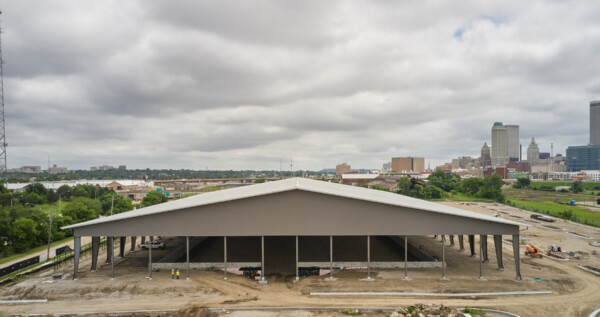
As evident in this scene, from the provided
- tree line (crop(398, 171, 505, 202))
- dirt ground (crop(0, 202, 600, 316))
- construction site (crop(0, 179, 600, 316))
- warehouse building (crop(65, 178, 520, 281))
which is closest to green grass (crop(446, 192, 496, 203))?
tree line (crop(398, 171, 505, 202))

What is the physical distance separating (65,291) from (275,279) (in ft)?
46.4

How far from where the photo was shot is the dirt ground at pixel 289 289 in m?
20.2

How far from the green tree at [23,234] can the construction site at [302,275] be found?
1188 cm

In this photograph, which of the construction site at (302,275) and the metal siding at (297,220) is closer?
the construction site at (302,275)

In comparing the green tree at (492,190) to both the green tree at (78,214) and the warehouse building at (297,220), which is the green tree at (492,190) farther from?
the green tree at (78,214)

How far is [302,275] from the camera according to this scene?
2600 centimetres

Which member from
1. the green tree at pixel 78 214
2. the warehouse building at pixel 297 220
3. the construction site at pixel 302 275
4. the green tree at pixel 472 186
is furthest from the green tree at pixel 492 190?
the green tree at pixel 78 214

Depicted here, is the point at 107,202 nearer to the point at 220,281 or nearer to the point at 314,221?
the point at 220,281

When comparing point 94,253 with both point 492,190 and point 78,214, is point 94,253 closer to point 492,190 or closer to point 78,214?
point 78,214

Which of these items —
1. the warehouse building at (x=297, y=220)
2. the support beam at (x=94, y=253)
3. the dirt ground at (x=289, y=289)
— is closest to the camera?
the dirt ground at (x=289, y=289)

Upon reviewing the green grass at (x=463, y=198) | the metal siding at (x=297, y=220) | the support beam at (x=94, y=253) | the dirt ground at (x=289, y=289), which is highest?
the metal siding at (x=297, y=220)

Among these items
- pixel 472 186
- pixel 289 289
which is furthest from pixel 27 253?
pixel 472 186

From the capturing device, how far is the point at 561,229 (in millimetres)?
50781

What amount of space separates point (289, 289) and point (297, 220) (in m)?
4.68
